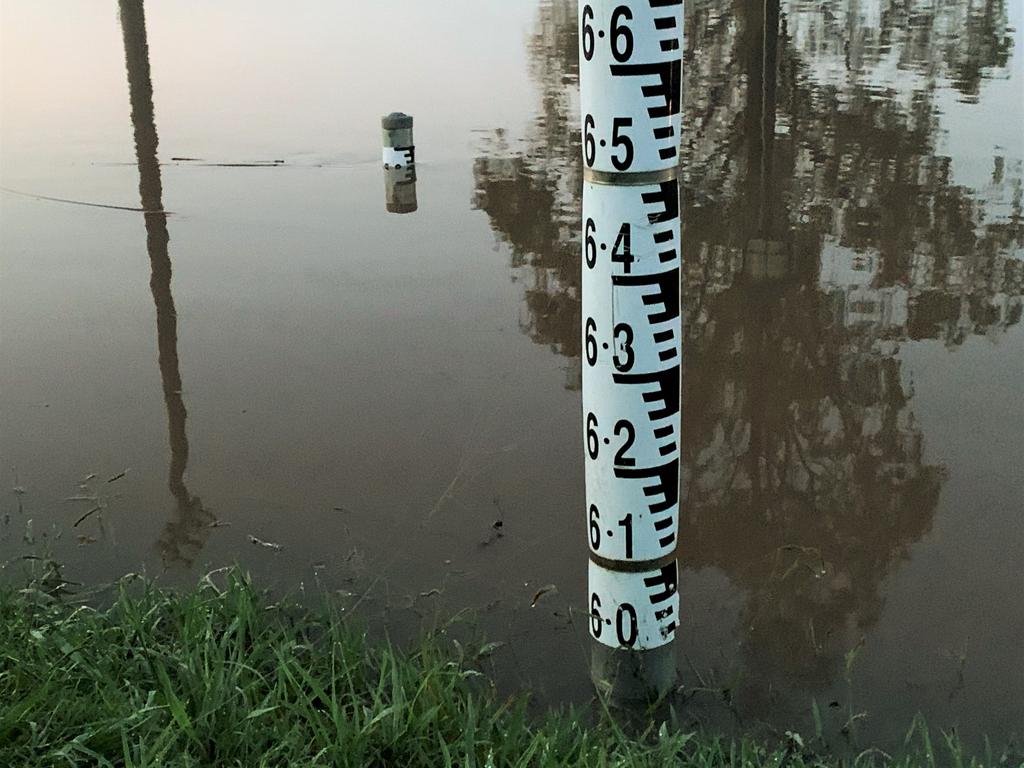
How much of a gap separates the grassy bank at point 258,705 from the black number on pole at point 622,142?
1.29 meters

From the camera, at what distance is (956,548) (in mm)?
3748

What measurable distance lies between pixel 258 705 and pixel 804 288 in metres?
4.09

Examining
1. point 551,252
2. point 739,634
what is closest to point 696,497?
point 739,634

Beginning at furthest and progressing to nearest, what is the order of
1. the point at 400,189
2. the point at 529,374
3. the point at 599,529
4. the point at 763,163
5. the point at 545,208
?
1. the point at 400,189
2. the point at 763,163
3. the point at 545,208
4. the point at 529,374
5. the point at 599,529

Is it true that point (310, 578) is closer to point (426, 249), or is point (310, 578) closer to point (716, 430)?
point (716, 430)

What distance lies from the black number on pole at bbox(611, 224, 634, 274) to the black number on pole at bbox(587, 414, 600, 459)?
0.38 meters

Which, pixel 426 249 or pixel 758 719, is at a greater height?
pixel 426 249

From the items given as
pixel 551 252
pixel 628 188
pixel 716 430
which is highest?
pixel 628 188

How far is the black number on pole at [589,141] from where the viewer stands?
8.53ft

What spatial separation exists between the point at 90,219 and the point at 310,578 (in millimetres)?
4913

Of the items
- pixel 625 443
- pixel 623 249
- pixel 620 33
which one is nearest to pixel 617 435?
pixel 625 443

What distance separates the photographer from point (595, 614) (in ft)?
9.69

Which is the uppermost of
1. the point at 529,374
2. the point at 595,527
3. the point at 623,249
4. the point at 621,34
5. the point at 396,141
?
the point at 621,34

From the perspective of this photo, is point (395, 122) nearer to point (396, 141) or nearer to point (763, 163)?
point (396, 141)
